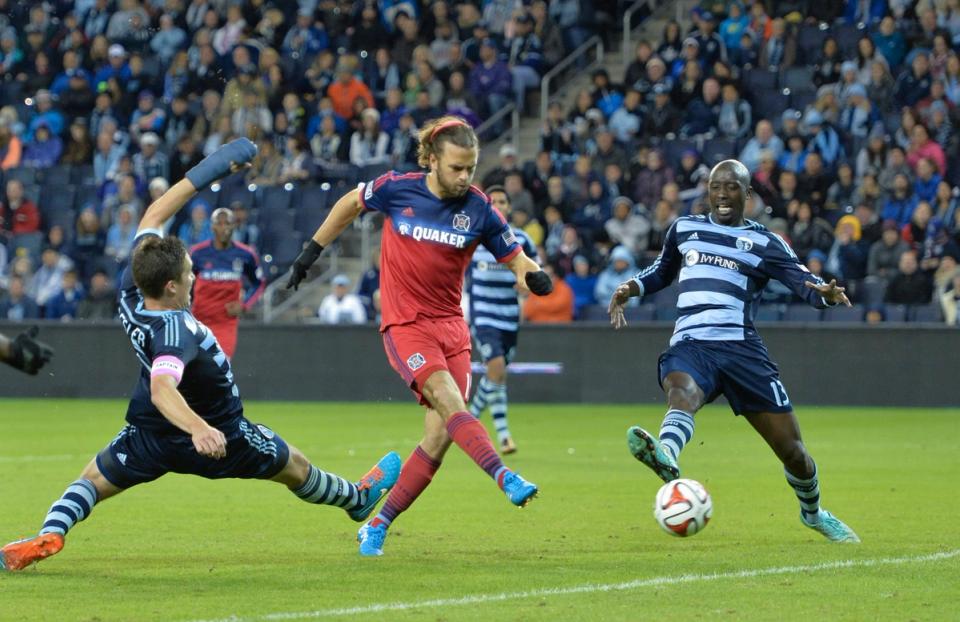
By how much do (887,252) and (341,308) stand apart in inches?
311

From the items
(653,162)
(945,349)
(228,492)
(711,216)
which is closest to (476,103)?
(653,162)

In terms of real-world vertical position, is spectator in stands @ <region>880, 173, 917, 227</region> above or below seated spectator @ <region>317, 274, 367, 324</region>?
above

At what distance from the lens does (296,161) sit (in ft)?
86.8

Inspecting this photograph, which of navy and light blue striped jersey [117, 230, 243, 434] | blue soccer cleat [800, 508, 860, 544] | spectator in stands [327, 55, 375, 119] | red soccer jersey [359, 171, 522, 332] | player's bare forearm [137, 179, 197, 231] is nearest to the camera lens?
navy and light blue striped jersey [117, 230, 243, 434]

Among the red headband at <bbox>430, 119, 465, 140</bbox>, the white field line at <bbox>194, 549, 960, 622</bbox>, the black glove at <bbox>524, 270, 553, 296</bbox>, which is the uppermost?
the red headband at <bbox>430, 119, 465, 140</bbox>

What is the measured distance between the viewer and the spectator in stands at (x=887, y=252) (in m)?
21.5

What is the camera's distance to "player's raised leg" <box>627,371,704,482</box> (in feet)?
25.9

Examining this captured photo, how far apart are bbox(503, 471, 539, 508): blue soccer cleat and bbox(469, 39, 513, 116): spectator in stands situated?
20.0 m

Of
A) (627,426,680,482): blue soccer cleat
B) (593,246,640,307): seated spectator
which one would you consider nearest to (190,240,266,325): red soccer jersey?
(593,246,640,307): seated spectator

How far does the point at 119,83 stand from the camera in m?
30.1

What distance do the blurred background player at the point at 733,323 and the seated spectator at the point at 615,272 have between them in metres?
13.6

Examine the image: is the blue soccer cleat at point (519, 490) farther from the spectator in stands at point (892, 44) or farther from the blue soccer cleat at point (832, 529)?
the spectator in stands at point (892, 44)

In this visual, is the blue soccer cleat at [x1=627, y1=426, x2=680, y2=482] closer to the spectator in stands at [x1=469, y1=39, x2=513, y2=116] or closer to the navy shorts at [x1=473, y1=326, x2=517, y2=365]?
the navy shorts at [x1=473, y1=326, x2=517, y2=365]

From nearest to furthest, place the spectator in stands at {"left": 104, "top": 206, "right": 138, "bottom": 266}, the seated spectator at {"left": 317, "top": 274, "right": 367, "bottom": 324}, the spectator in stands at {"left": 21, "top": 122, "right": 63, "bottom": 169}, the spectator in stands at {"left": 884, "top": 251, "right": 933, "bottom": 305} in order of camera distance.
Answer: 1. the spectator in stands at {"left": 884, "top": 251, "right": 933, "bottom": 305}
2. the seated spectator at {"left": 317, "top": 274, "right": 367, "bottom": 324}
3. the spectator in stands at {"left": 104, "top": 206, "right": 138, "bottom": 266}
4. the spectator in stands at {"left": 21, "top": 122, "right": 63, "bottom": 169}
